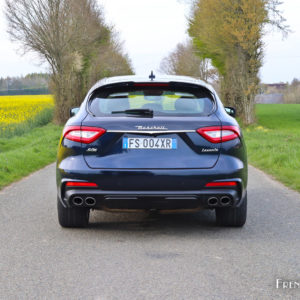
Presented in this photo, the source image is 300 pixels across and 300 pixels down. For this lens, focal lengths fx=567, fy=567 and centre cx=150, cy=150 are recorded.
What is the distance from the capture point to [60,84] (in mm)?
30547

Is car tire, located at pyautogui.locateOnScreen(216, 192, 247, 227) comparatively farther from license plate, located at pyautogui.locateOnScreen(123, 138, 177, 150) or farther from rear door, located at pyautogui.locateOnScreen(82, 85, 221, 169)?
license plate, located at pyautogui.locateOnScreen(123, 138, 177, 150)

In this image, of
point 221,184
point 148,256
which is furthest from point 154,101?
point 148,256

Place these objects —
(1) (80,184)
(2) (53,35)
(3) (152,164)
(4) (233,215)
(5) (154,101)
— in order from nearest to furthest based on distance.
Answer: (3) (152,164)
(1) (80,184)
(5) (154,101)
(4) (233,215)
(2) (53,35)

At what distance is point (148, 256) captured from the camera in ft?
16.0

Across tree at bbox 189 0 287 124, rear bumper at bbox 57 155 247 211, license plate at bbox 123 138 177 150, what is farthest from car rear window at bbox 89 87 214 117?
tree at bbox 189 0 287 124

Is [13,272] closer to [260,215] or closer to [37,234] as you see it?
[37,234]

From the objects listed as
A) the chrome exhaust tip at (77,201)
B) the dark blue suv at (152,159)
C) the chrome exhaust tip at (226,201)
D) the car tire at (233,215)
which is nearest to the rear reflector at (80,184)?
the dark blue suv at (152,159)

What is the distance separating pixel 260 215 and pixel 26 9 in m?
26.4

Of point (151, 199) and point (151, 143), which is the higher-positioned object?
point (151, 143)

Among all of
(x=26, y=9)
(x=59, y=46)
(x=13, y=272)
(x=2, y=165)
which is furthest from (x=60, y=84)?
(x=13, y=272)

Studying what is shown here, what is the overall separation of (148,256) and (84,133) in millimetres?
1341

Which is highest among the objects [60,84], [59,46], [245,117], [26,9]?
[26,9]

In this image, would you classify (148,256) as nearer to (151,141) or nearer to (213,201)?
(213,201)

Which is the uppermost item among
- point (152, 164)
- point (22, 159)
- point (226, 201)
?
point (152, 164)
